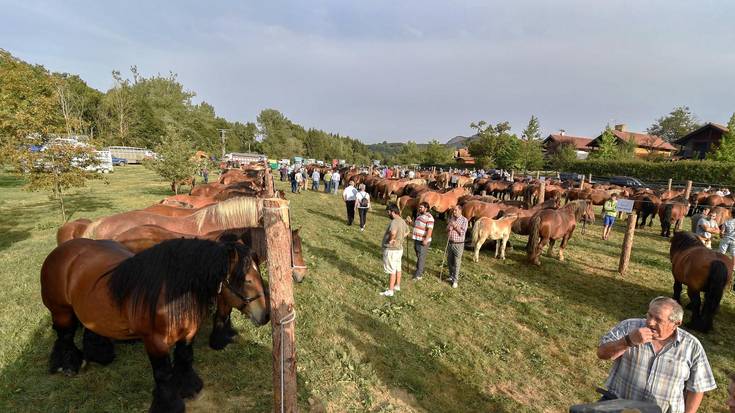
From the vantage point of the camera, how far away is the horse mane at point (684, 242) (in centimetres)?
A: 671

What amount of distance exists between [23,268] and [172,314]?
22.6 ft

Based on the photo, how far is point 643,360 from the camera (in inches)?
99.7

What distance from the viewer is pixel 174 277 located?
10.1ft

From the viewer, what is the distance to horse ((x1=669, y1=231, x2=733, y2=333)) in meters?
5.66

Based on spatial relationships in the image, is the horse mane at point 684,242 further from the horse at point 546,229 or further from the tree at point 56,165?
the tree at point 56,165

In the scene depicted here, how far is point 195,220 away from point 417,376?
188 inches

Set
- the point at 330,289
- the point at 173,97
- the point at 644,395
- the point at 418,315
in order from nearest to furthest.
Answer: the point at 644,395 → the point at 418,315 → the point at 330,289 → the point at 173,97

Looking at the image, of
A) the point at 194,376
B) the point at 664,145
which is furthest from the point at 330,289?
the point at 664,145

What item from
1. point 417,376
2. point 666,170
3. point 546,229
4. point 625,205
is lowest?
point 417,376

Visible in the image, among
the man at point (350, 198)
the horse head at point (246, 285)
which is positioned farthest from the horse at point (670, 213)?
the horse head at point (246, 285)

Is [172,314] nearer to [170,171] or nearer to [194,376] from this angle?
[194,376]

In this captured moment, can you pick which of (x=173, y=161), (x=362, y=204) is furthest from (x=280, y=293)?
(x=173, y=161)

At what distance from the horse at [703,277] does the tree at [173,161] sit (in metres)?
20.5

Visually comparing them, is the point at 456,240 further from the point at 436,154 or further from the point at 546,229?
the point at 436,154
